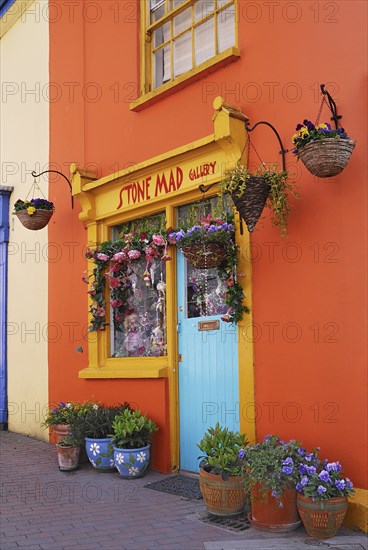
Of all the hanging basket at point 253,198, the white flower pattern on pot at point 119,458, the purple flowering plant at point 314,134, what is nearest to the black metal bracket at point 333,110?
the purple flowering plant at point 314,134

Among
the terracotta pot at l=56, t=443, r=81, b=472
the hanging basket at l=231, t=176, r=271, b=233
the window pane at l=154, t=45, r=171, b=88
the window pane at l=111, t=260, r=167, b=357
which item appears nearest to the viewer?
the hanging basket at l=231, t=176, r=271, b=233

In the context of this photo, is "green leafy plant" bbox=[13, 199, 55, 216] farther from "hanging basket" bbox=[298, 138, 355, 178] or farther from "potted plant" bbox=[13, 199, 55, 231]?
"hanging basket" bbox=[298, 138, 355, 178]

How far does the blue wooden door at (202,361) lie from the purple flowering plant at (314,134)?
1955 millimetres

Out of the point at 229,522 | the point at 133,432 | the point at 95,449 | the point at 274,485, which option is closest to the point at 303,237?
the point at 274,485

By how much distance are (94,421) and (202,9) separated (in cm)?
486

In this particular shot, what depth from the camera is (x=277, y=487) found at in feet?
15.9

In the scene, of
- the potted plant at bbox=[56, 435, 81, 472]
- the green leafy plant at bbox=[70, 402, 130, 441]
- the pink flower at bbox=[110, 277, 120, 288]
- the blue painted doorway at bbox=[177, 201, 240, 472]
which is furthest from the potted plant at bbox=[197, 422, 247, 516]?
the pink flower at bbox=[110, 277, 120, 288]

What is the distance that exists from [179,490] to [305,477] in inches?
72.5

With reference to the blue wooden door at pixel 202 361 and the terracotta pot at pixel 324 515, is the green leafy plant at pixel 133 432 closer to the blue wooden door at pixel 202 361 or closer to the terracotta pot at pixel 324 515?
the blue wooden door at pixel 202 361

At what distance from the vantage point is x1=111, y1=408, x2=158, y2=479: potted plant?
6695 mm

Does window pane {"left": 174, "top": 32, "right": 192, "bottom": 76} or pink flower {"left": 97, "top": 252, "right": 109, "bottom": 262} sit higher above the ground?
window pane {"left": 174, "top": 32, "right": 192, "bottom": 76}

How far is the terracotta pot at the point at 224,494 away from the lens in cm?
532

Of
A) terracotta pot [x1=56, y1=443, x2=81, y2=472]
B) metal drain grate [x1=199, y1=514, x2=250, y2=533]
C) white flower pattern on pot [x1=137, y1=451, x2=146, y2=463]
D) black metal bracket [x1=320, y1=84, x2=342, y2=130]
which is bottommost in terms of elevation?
metal drain grate [x1=199, y1=514, x2=250, y2=533]

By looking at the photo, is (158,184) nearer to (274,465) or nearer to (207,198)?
(207,198)
